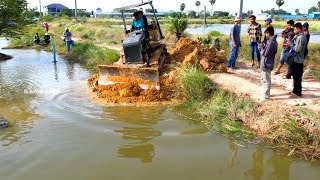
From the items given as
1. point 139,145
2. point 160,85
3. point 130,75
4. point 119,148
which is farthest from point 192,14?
point 119,148

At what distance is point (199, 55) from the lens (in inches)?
432

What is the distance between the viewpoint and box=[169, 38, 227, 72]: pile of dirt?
10.4 meters

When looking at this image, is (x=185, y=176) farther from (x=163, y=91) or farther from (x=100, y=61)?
(x=100, y=61)

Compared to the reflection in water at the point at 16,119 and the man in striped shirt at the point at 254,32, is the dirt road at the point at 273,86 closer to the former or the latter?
the man in striped shirt at the point at 254,32

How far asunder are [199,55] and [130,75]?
8.49ft

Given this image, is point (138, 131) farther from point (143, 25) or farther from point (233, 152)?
point (143, 25)

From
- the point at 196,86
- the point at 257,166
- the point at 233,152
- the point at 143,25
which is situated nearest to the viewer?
the point at 257,166

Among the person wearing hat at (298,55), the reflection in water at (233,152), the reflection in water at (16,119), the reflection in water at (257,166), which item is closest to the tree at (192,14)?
the reflection in water at (16,119)

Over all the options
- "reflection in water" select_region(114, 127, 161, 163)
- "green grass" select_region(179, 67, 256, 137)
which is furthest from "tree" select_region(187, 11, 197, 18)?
"reflection in water" select_region(114, 127, 161, 163)

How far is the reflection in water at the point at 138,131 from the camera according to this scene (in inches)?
237

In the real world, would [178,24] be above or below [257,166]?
above

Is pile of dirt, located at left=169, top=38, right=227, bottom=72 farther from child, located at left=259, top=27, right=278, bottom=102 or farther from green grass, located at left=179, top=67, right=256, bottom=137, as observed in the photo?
child, located at left=259, top=27, right=278, bottom=102

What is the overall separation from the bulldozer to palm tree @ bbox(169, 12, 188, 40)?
939cm

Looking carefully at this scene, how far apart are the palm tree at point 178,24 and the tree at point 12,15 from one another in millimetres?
8065
